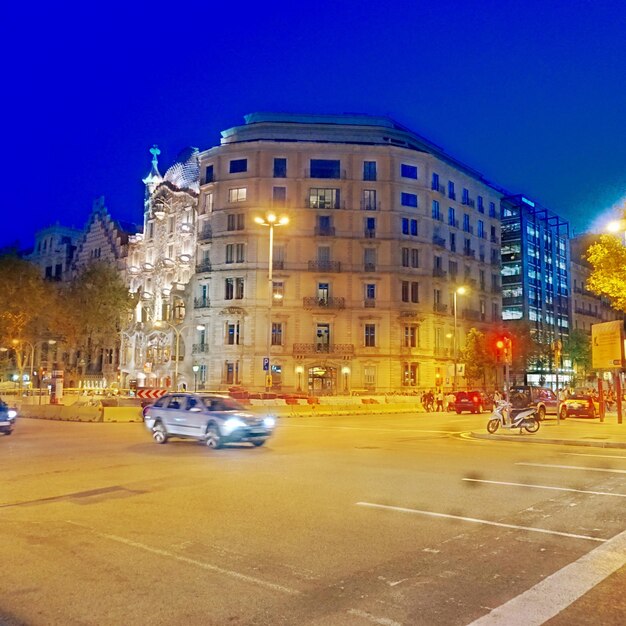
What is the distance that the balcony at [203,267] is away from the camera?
62.4m

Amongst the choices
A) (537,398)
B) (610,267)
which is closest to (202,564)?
(610,267)

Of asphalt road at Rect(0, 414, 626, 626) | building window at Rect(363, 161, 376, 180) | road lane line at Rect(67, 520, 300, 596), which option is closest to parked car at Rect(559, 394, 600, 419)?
asphalt road at Rect(0, 414, 626, 626)

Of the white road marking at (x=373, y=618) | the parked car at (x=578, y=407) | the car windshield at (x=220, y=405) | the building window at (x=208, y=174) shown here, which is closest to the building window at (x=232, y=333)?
the building window at (x=208, y=174)

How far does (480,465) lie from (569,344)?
3283 inches

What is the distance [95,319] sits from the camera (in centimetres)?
7194

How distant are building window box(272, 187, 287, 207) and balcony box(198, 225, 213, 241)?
716cm

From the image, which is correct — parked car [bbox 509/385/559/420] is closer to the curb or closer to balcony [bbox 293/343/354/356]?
the curb

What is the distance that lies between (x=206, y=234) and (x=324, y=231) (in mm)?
11874

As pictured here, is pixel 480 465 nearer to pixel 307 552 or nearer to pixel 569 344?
pixel 307 552

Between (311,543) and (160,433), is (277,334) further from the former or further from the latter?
(311,543)

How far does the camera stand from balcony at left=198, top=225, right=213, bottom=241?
62.8 meters

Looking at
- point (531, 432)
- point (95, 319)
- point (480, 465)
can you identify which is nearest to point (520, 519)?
point (480, 465)

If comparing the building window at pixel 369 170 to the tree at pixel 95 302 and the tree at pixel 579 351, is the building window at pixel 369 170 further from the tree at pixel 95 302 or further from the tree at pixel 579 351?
the tree at pixel 579 351

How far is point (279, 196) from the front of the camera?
6119 cm
